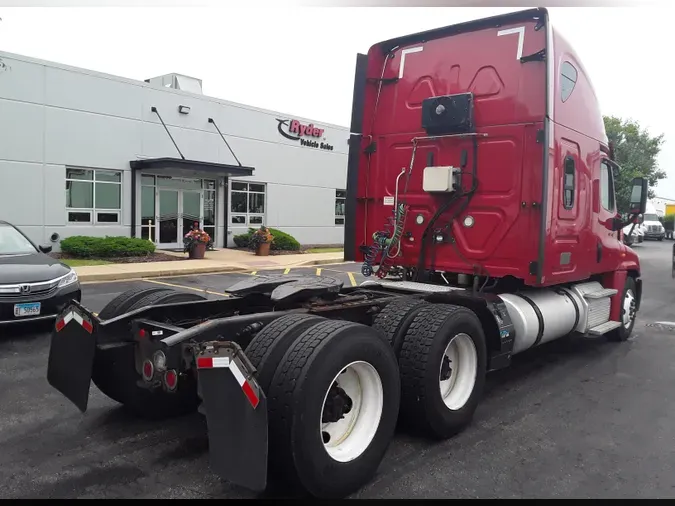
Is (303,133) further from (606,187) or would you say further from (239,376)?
(239,376)

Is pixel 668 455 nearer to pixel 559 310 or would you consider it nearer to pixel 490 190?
pixel 559 310

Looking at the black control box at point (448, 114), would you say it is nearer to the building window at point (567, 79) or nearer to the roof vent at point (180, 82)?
the building window at point (567, 79)

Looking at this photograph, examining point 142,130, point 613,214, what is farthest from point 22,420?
point 142,130

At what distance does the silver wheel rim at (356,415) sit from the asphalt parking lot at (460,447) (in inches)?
10.6

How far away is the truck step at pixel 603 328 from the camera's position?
269 inches

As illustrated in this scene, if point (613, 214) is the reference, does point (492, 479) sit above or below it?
below

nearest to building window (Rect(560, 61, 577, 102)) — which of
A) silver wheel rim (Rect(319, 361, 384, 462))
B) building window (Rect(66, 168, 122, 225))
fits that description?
silver wheel rim (Rect(319, 361, 384, 462))

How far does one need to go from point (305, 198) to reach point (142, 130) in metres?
8.31

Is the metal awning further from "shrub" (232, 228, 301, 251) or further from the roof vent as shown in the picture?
the roof vent

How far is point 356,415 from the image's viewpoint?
12.3 feet

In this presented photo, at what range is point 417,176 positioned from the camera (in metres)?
6.11

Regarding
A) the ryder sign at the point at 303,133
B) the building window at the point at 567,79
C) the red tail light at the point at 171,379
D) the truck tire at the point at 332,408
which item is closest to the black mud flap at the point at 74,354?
the red tail light at the point at 171,379

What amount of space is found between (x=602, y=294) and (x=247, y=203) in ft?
60.3

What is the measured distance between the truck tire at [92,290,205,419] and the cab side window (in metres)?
5.02
